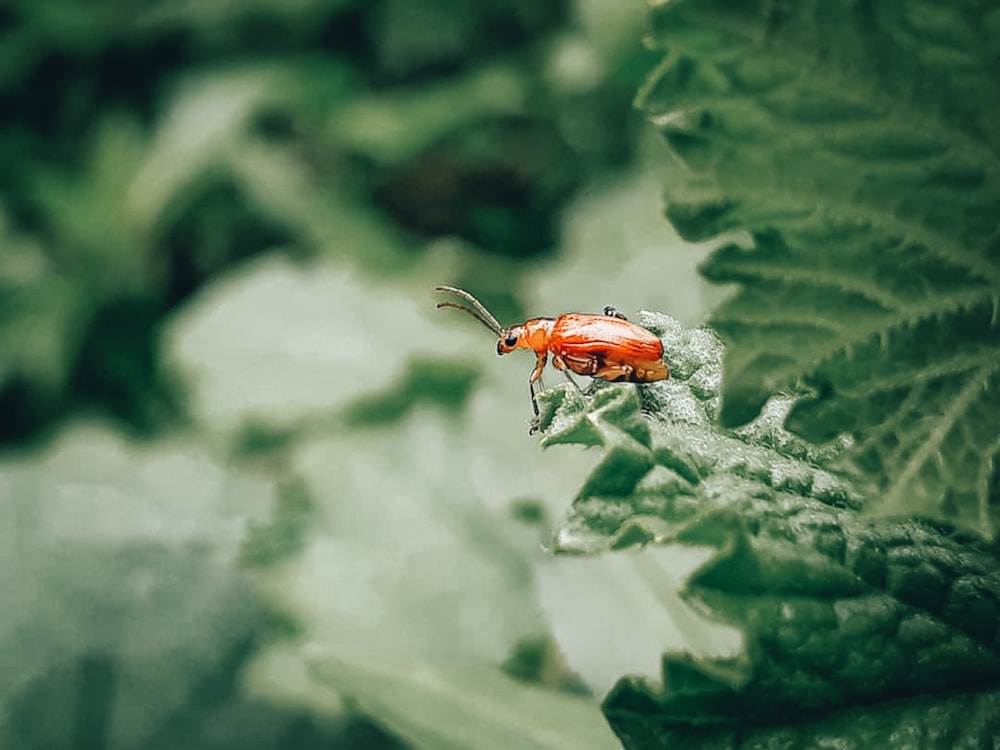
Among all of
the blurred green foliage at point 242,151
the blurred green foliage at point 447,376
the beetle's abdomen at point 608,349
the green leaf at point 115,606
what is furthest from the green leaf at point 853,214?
the blurred green foliage at point 242,151

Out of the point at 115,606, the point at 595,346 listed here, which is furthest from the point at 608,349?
the point at 115,606

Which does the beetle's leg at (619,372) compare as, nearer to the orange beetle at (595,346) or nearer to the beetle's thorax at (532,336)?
the orange beetle at (595,346)

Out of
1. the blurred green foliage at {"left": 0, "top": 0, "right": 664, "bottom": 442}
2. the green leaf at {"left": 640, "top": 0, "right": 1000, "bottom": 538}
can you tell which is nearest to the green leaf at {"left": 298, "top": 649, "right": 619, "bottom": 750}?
the green leaf at {"left": 640, "top": 0, "right": 1000, "bottom": 538}

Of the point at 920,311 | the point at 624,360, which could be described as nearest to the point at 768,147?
the point at 920,311

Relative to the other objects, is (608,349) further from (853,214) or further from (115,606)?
(115,606)

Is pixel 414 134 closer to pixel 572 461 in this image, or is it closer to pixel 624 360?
pixel 572 461

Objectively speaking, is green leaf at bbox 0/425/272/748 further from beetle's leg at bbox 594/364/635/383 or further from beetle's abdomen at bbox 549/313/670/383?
beetle's leg at bbox 594/364/635/383
